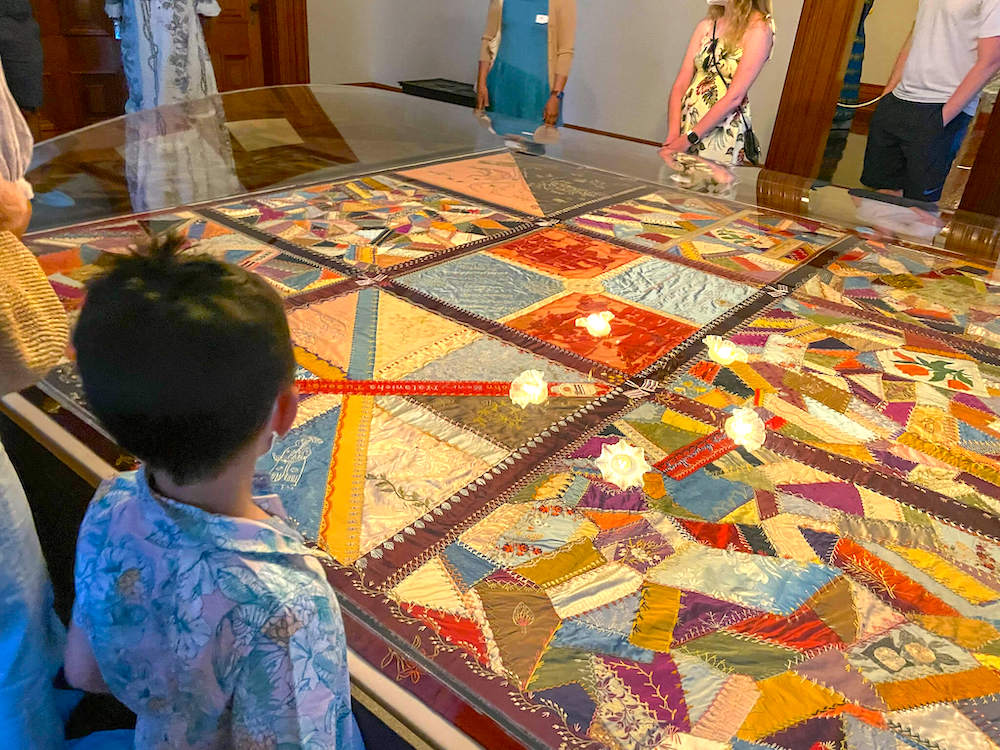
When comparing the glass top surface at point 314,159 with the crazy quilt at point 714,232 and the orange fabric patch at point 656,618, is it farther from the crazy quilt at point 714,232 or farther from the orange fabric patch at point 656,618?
the orange fabric patch at point 656,618

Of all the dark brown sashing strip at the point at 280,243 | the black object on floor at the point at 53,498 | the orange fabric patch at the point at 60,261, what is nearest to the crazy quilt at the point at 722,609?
A: the black object on floor at the point at 53,498

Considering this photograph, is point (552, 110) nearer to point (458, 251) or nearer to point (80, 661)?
point (458, 251)

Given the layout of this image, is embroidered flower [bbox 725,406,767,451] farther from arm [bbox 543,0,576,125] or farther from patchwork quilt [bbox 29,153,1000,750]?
arm [bbox 543,0,576,125]

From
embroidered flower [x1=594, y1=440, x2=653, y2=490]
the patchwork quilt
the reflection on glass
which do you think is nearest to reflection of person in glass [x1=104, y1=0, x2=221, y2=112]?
the reflection on glass

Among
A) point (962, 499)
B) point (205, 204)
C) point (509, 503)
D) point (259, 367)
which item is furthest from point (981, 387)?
point (205, 204)

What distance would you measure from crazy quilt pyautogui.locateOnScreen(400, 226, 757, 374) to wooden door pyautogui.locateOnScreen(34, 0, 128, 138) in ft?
12.7

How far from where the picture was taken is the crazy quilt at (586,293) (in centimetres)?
148

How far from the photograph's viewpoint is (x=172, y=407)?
594 mm

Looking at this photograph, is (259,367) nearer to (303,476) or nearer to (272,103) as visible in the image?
(303,476)

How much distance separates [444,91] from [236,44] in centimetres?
152

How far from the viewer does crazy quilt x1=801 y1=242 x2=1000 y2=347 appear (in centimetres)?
160

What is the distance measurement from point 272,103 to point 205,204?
1035 millimetres

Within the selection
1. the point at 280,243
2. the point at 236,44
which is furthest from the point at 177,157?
the point at 236,44

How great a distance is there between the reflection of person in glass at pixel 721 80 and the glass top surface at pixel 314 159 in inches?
8.0
